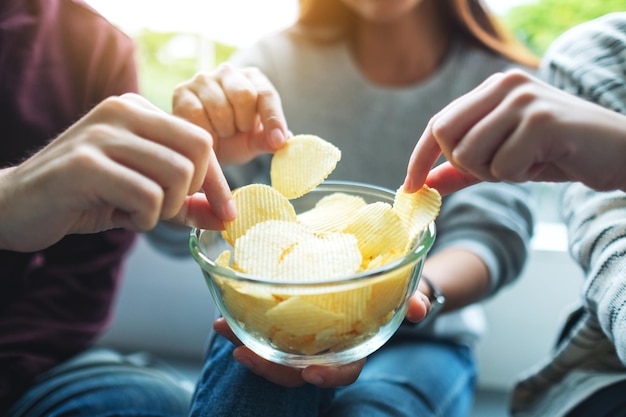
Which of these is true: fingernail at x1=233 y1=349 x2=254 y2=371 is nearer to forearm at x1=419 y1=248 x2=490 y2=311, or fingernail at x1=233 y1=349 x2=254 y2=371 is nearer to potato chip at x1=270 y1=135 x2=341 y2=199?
potato chip at x1=270 y1=135 x2=341 y2=199

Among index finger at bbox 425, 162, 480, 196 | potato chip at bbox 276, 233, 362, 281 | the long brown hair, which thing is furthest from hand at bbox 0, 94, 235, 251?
the long brown hair

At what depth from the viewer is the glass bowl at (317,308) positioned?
0.49 m

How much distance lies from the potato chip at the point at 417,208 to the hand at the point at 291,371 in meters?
0.15

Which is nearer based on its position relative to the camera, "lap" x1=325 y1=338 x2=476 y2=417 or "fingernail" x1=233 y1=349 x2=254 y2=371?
"fingernail" x1=233 y1=349 x2=254 y2=371

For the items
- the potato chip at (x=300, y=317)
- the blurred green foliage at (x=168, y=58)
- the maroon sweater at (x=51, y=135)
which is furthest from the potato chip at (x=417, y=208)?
the blurred green foliage at (x=168, y=58)

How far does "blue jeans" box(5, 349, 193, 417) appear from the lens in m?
→ 0.76

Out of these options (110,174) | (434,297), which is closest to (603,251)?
(434,297)

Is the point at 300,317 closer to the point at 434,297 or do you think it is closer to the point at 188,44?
the point at 434,297

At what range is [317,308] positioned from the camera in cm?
49

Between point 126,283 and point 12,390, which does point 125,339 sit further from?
point 12,390

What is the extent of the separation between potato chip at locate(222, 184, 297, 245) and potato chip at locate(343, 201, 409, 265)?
8 centimetres

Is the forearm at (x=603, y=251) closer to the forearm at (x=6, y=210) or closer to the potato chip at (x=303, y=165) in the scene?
the potato chip at (x=303, y=165)

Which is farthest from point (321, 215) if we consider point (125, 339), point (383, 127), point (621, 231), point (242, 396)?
point (125, 339)

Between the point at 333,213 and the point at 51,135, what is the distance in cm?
45
